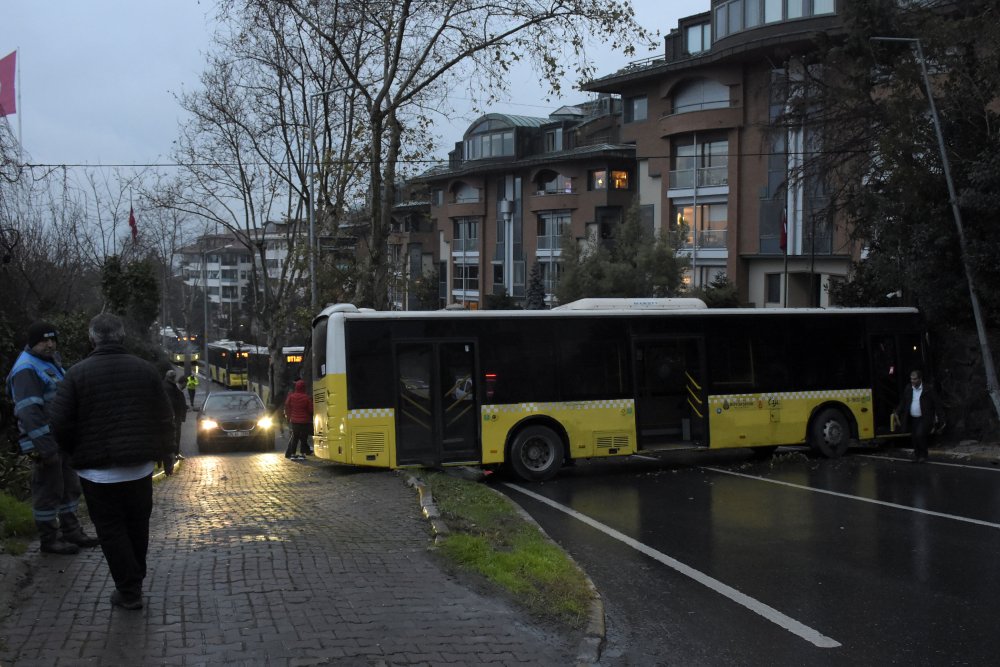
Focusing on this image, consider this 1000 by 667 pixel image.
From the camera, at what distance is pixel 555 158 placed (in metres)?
55.0

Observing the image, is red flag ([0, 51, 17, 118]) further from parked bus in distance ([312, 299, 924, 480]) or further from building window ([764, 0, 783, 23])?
building window ([764, 0, 783, 23])

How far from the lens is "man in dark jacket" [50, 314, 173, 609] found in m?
5.61

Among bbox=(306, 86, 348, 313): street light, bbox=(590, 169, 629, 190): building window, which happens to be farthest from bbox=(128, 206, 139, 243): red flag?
bbox=(590, 169, 629, 190): building window

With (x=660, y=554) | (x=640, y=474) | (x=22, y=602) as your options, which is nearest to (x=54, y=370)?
(x=22, y=602)

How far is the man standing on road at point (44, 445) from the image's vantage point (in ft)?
22.0

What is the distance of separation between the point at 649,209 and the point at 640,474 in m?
33.3

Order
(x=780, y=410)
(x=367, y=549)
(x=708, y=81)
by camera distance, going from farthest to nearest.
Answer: (x=708, y=81) → (x=780, y=410) → (x=367, y=549)

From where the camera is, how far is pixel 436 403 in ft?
48.5

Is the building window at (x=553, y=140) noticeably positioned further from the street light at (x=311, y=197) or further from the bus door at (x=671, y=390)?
the bus door at (x=671, y=390)

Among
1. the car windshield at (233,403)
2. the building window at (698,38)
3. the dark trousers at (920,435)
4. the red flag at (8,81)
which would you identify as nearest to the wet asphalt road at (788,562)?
the dark trousers at (920,435)

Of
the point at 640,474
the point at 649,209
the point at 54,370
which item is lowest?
the point at 640,474

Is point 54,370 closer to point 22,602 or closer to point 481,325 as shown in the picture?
point 22,602

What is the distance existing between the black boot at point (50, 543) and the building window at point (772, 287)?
37562 millimetres

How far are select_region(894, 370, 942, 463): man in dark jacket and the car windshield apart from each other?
658 inches
